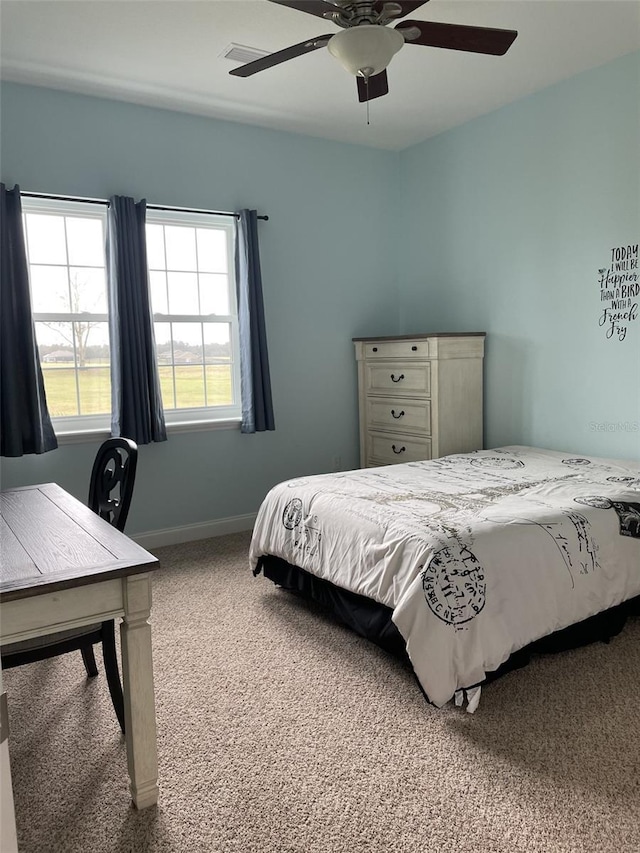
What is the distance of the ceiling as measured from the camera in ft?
9.12

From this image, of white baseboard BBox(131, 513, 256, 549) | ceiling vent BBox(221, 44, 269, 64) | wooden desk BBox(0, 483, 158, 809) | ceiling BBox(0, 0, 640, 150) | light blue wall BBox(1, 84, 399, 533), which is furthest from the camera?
white baseboard BBox(131, 513, 256, 549)

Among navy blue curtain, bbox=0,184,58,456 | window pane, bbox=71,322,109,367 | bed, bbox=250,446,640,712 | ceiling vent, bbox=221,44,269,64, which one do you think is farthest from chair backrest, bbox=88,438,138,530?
ceiling vent, bbox=221,44,269,64

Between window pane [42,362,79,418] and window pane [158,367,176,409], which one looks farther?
window pane [158,367,176,409]

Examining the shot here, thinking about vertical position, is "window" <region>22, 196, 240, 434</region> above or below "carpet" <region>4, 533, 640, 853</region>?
above

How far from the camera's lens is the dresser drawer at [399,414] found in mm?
4117

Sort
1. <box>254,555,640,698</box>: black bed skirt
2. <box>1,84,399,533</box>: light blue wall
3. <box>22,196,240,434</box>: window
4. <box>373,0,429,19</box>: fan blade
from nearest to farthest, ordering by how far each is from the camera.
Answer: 1. <box>373,0,429,19</box>: fan blade
2. <box>254,555,640,698</box>: black bed skirt
3. <box>1,84,399,533</box>: light blue wall
4. <box>22,196,240,434</box>: window

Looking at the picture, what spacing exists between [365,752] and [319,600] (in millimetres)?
892

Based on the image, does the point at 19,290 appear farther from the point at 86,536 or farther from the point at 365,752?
the point at 365,752

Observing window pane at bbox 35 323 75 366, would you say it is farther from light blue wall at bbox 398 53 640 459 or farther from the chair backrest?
light blue wall at bbox 398 53 640 459

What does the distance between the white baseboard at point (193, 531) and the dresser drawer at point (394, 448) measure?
100 centimetres

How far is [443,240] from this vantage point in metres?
4.58

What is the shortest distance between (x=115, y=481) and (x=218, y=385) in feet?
6.67

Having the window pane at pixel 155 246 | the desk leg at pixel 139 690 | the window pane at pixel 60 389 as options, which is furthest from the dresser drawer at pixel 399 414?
the desk leg at pixel 139 690

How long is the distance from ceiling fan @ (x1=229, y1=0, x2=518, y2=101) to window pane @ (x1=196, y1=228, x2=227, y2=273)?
199 centimetres
